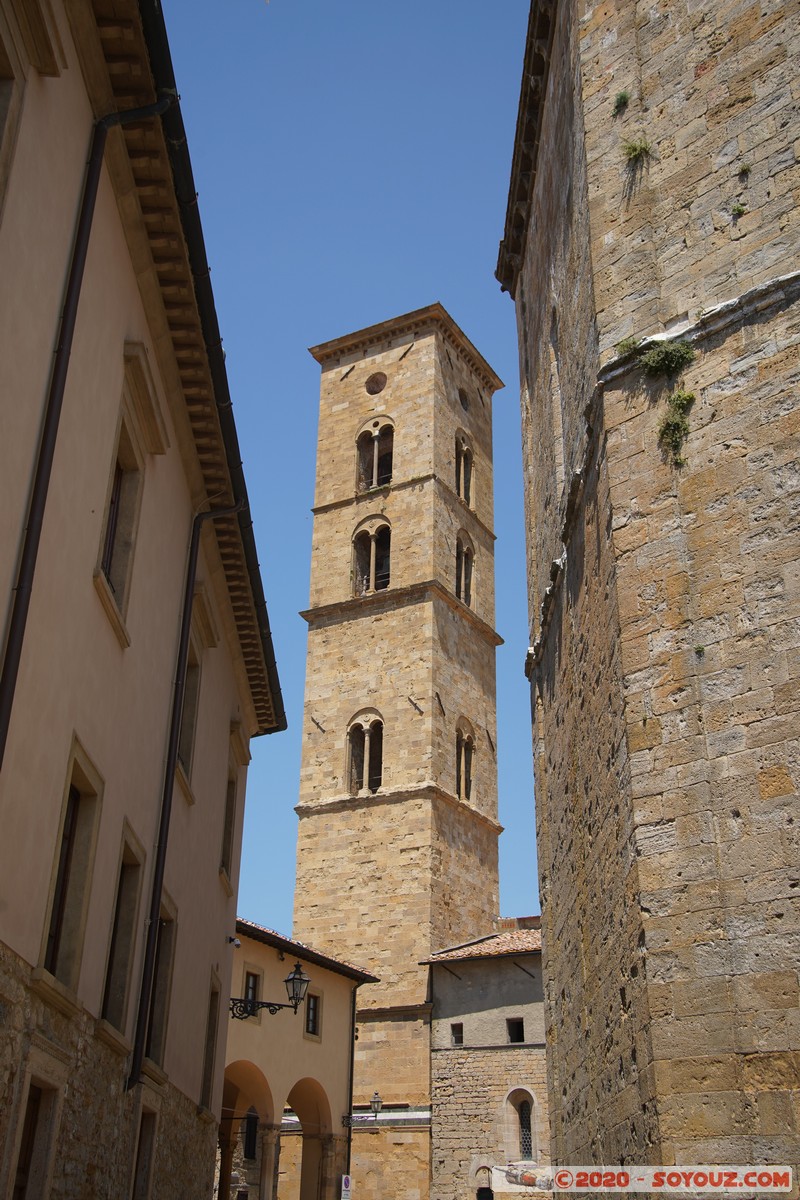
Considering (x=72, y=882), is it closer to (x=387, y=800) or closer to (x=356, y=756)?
(x=387, y=800)

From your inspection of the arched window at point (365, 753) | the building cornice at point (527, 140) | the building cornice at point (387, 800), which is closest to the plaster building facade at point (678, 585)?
the building cornice at point (527, 140)

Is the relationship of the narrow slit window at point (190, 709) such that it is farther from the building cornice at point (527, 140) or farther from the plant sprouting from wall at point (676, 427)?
the building cornice at point (527, 140)

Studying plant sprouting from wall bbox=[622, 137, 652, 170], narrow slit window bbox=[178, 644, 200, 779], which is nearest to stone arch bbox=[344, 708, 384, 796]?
narrow slit window bbox=[178, 644, 200, 779]

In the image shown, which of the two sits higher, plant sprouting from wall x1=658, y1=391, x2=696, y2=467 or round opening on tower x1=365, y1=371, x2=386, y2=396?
round opening on tower x1=365, y1=371, x2=386, y2=396

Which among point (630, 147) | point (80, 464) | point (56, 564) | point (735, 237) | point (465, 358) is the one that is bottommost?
point (56, 564)

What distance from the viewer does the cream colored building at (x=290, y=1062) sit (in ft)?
68.3

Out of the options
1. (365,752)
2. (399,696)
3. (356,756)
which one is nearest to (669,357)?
(399,696)

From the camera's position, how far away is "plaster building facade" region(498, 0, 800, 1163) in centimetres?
742

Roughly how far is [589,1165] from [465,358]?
1406 inches

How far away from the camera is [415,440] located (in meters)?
39.2

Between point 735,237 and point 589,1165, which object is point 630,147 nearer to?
point 735,237

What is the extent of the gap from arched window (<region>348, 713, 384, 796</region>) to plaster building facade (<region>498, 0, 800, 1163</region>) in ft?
71.6

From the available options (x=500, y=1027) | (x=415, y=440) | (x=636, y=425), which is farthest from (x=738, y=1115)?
(x=415, y=440)

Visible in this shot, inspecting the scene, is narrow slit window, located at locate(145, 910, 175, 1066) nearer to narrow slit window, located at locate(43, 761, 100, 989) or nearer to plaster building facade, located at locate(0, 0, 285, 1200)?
plaster building facade, located at locate(0, 0, 285, 1200)
